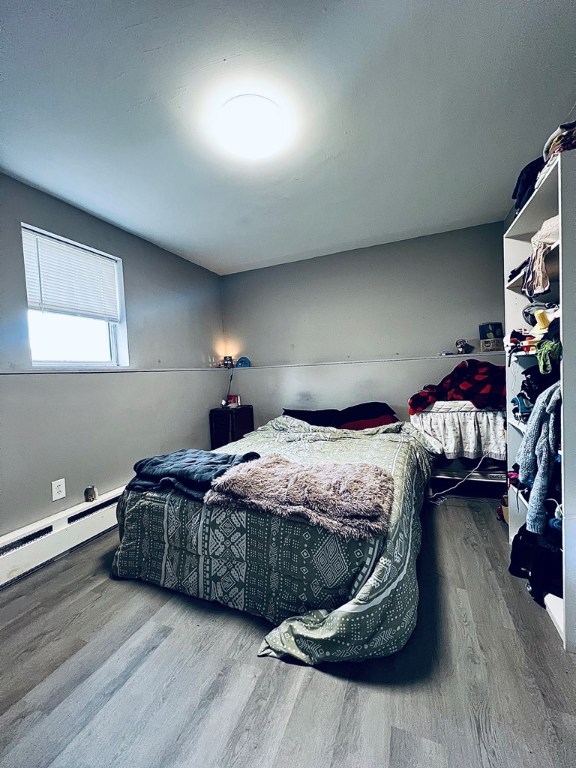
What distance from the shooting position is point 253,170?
199 cm

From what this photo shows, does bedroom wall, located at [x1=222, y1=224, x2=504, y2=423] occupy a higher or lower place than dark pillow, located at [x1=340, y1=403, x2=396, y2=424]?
higher

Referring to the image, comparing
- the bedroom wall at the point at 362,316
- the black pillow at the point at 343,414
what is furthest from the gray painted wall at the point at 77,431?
the black pillow at the point at 343,414

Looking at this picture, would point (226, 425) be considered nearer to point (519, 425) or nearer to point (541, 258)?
point (519, 425)

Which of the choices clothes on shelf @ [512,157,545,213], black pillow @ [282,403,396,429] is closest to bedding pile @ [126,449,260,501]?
black pillow @ [282,403,396,429]

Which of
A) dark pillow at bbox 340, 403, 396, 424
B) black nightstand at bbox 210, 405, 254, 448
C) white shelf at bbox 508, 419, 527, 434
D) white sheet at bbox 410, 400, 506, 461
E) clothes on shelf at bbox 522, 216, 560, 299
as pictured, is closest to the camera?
clothes on shelf at bbox 522, 216, 560, 299

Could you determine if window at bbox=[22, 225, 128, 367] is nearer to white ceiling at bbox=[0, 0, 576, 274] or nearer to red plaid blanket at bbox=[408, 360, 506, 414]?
white ceiling at bbox=[0, 0, 576, 274]

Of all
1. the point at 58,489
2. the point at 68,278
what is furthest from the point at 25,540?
the point at 68,278

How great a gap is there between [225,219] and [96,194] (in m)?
0.92

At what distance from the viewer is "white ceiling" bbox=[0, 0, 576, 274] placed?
1146mm

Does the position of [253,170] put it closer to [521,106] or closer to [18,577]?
[521,106]

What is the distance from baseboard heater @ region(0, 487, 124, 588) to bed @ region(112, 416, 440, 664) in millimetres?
568

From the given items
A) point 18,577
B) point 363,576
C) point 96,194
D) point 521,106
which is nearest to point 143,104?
point 96,194

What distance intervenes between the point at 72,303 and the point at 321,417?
7.84 feet

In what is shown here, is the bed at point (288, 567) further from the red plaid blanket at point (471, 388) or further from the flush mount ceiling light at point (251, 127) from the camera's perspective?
the flush mount ceiling light at point (251, 127)
